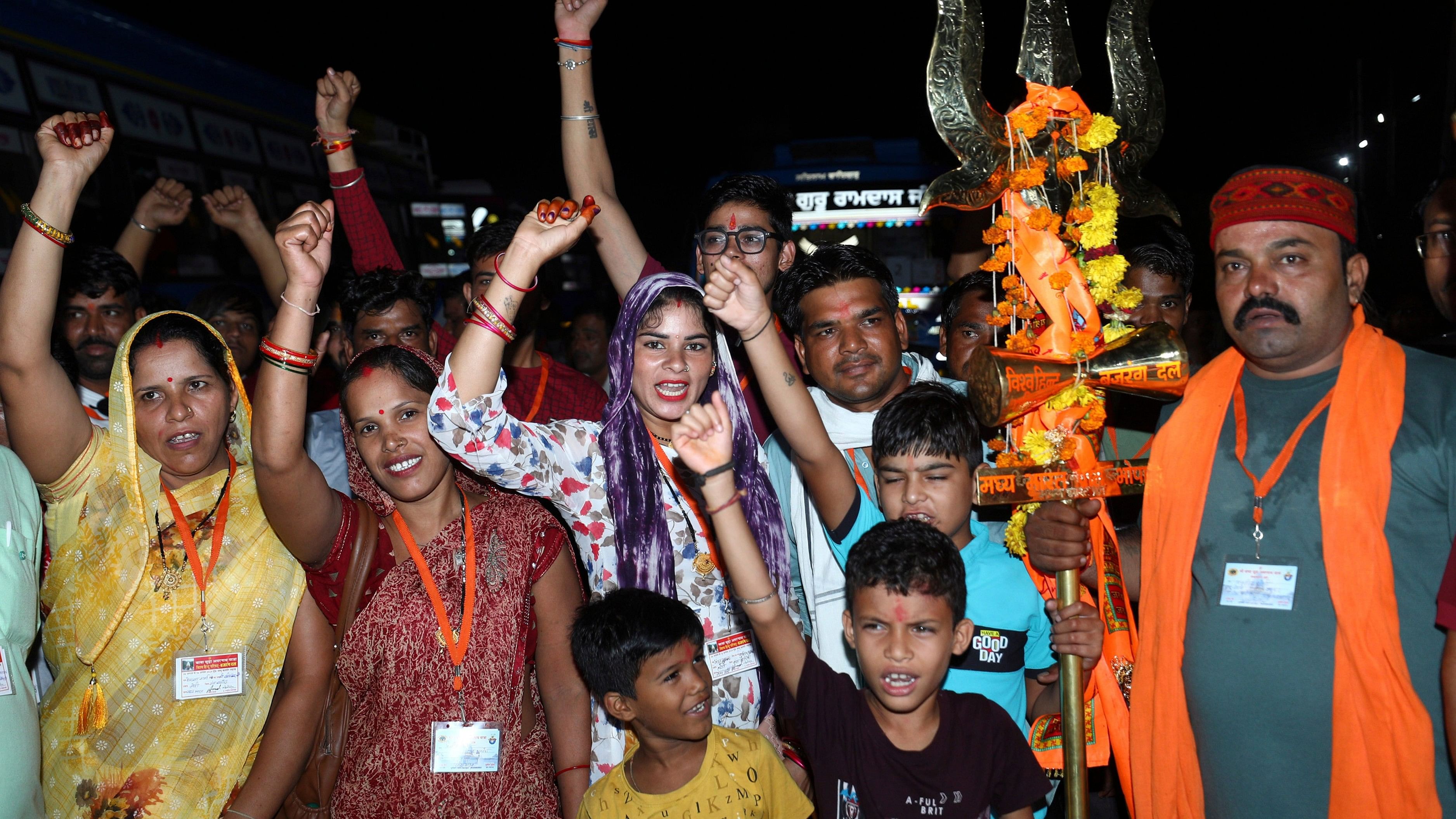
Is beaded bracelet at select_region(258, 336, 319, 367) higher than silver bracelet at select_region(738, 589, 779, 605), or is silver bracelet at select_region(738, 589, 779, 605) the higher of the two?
beaded bracelet at select_region(258, 336, 319, 367)

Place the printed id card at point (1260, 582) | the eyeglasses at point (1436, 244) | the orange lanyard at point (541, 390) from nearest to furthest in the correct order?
the printed id card at point (1260, 582), the eyeglasses at point (1436, 244), the orange lanyard at point (541, 390)

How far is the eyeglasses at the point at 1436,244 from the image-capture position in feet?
10.6

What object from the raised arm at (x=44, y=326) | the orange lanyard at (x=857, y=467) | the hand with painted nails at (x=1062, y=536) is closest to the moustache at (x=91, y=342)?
the raised arm at (x=44, y=326)

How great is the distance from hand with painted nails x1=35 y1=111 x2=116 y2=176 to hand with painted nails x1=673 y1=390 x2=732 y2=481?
177cm

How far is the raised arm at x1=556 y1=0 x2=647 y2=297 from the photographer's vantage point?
3.38 m

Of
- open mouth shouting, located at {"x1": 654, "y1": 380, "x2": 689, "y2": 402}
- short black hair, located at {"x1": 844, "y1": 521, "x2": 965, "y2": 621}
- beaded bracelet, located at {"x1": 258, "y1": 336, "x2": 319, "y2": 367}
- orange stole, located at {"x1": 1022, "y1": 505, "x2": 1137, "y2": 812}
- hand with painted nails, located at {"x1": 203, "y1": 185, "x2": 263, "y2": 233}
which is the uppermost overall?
hand with painted nails, located at {"x1": 203, "y1": 185, "x2": 263, "y2": 233}

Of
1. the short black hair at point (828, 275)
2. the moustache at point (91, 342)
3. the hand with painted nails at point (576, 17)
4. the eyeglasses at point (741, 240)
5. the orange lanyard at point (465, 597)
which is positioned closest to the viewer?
the orange lanyard at point (465, 597)

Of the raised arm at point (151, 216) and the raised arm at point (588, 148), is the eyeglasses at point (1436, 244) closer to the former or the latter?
the raised arm at point (588, 148)

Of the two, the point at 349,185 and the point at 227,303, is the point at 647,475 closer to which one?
the point at 349,185

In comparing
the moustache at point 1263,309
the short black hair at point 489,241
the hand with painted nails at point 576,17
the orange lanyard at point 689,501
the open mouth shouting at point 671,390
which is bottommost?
the orange lanyard at point 689,501

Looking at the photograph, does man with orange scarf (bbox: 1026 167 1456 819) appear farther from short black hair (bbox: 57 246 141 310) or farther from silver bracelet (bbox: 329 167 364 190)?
short black hair (bbox: 57 246 141 310)

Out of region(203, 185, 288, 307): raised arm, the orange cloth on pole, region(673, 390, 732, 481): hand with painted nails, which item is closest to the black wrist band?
region(673, 390, 732, 481): hand with painted nails

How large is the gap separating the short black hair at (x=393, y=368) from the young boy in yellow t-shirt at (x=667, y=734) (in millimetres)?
863

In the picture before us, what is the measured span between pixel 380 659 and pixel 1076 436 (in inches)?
75.8
